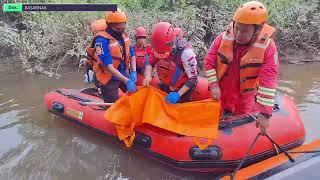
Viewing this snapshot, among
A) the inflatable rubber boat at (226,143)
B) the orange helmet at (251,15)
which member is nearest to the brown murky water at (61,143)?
the inflatable rubber boat at (226,143)

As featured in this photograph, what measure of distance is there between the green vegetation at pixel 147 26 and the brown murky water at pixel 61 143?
79 cm

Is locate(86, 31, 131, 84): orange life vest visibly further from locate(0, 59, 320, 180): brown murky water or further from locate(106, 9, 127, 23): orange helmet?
locate(0, 59, 320, 180): brown murky water

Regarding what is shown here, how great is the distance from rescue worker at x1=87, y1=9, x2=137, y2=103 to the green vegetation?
2.21 meters

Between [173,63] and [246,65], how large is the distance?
85 centimetres

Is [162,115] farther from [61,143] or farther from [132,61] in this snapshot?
[61,143]

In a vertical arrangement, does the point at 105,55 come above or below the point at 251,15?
below

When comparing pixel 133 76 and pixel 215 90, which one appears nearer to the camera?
pixel 215 90

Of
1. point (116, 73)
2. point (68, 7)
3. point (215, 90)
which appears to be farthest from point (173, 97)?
point (68, 7)

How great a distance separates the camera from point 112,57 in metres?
4.99

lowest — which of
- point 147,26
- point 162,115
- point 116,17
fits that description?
point 162,115

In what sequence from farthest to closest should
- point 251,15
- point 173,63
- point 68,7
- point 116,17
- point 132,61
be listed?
point 132,61, point 116,17, point 173,63, point 251,15, point 68,7

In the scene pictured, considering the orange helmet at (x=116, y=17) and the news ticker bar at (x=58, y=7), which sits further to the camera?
the orange helmet at (x=116, y=17)

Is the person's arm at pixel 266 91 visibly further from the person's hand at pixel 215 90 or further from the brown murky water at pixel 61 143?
the brown murky water at pixel 61 143

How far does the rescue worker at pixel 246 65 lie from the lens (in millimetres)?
3518
